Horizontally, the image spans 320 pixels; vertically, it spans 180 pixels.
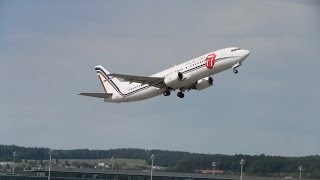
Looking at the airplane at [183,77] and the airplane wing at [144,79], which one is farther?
the airplane wing at [144,79]

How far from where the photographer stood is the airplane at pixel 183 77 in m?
132

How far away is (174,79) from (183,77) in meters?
1.13

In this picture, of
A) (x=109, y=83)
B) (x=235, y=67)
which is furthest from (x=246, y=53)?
(x=109, y=83)

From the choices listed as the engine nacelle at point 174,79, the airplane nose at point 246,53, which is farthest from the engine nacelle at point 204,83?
the airplane nose at point 246,53

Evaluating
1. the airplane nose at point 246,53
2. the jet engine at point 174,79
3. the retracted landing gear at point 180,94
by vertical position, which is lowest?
the retracted landing gear at point 180,94

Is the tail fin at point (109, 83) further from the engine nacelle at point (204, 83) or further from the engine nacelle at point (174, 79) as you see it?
the engine nacelle at point (204, 83)

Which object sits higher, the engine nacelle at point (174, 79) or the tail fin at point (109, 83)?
the tail fin at point (109, 83)

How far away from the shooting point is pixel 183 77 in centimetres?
13412

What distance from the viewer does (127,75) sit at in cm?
13525

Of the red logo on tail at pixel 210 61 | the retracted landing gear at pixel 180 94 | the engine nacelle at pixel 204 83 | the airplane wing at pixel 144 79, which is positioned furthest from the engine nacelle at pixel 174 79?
the red logo on tail at pixel 210 61

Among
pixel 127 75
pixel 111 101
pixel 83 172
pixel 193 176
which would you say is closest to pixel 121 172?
pixel 83 172

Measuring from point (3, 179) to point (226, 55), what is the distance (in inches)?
2318

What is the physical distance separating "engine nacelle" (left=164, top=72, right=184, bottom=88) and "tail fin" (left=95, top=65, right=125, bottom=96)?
910 centimetres

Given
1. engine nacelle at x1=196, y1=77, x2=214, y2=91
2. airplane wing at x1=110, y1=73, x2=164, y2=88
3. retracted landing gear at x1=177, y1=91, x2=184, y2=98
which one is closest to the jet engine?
airplane wing at x1=110, y1=73, x2=164, y2=88
